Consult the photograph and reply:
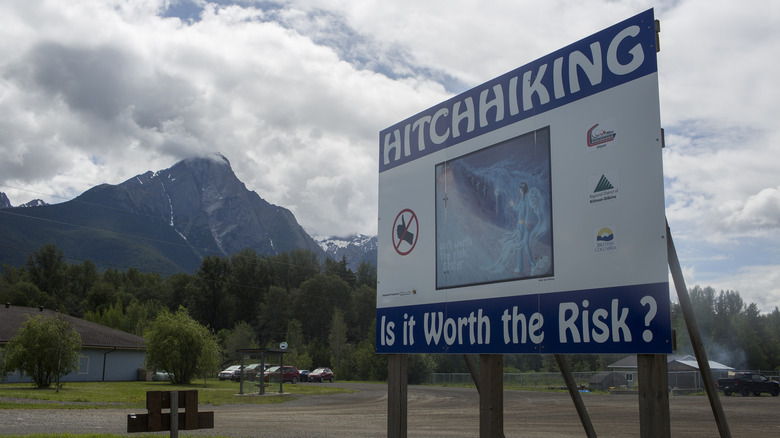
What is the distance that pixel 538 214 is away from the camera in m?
5.24

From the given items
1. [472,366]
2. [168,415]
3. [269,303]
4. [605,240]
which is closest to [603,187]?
[605,240]

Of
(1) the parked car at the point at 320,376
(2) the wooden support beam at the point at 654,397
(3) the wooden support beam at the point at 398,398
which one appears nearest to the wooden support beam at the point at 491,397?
(3) the wooden support beam at the point at 398,398

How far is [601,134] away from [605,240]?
79cm

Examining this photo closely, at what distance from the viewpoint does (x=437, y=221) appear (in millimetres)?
6402

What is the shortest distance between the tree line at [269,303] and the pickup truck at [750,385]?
102ft

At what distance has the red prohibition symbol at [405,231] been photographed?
6.70m

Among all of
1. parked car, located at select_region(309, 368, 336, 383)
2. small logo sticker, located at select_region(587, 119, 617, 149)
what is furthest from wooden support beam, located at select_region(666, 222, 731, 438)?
parked car, located at select_region(309, 368, 336, 383)

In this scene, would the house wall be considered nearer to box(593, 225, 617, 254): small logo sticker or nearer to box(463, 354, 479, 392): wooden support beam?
A: box(463, 354, 479, 392): wooden support beam

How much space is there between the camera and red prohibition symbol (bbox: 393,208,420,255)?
6.70 meters

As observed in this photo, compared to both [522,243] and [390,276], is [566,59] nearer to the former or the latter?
[522,243]

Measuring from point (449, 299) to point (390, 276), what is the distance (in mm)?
1030

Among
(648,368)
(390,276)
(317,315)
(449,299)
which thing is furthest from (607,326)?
(317,315)

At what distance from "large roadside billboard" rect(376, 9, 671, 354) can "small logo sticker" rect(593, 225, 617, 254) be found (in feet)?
0.03

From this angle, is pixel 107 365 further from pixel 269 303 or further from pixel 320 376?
pixel 269 303
